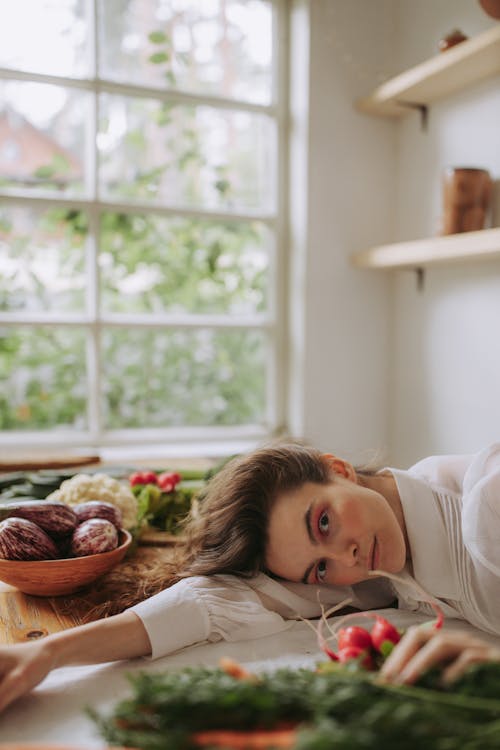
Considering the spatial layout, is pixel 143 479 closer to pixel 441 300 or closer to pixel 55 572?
pixel 55 572

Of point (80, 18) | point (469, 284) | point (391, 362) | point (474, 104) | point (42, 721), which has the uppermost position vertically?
point (80, 18)

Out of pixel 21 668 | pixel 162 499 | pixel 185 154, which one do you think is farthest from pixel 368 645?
Answer: pixel 185 154

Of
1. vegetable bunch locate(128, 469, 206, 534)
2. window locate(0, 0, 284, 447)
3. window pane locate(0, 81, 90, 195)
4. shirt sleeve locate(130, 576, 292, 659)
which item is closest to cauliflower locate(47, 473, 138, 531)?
vegetable bunch locate(128, 469, 206, 534)

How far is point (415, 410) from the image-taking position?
9.29 ft

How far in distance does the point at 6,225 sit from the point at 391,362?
1.66 m

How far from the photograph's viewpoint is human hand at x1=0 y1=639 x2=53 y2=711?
900 millimetres

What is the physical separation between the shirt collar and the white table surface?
66 millimetres

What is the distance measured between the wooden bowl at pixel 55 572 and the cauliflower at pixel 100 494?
255mm

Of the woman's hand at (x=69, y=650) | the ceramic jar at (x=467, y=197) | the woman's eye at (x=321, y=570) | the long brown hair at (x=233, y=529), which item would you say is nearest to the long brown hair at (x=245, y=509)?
the long brown hair at (x=233, y=529)

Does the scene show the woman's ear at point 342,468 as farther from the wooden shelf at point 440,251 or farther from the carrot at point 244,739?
the wooden shelf at point 440,251

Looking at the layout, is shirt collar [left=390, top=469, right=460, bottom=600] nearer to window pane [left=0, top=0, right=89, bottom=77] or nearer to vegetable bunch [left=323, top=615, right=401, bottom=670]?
vegetable bunch [left=323, top=615, right=401, bottom=670]

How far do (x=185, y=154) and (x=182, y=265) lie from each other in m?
0.45

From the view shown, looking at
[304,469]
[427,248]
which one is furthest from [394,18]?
[304,469]

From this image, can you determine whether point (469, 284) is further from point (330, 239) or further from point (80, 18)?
point (80, 18)
